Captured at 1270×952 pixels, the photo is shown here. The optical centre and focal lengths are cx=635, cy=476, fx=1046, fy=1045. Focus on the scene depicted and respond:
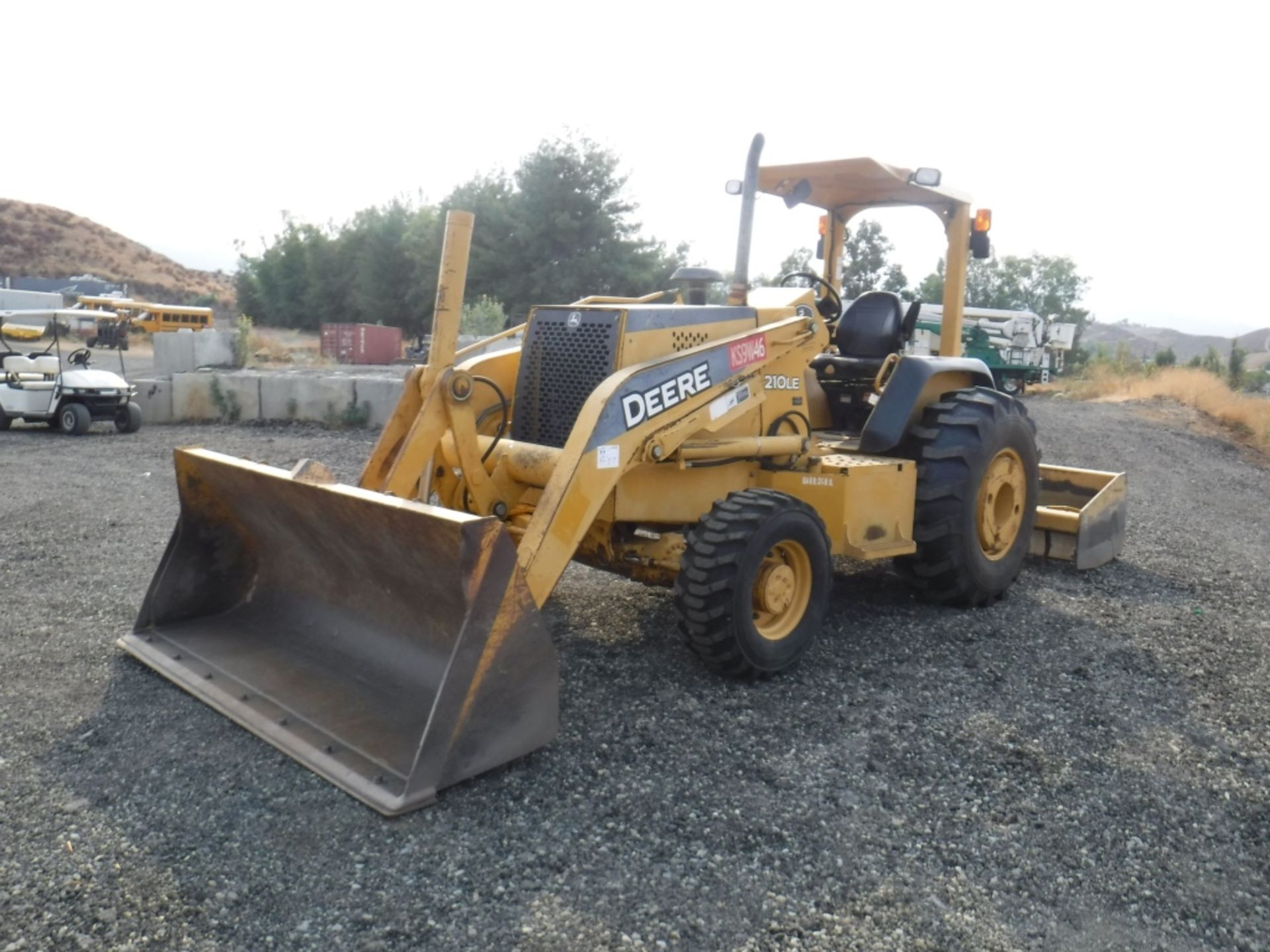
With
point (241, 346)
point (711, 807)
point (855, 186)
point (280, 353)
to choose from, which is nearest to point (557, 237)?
point (280, 353)

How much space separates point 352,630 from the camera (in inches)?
172

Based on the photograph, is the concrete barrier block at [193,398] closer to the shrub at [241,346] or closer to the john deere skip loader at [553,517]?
the shrub at [241,346]

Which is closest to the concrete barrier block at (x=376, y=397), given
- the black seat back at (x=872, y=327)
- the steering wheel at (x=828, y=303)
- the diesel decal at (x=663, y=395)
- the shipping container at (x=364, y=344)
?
the steering wheel at (x=828, y=303)

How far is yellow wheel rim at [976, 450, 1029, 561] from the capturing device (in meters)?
5.98

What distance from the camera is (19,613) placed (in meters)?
5.50

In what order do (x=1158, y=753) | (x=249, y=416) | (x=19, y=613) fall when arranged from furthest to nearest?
1. (x=249, y=416)
2. (x=19, y=613)
3. (x=1158, y=753)

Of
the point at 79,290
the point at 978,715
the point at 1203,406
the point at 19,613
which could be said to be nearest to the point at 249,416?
the point at 19,613

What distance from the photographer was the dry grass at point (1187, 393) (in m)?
18.5

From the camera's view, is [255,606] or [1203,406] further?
[1203,406]

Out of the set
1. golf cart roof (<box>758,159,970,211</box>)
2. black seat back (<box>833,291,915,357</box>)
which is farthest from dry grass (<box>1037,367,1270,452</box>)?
black seat back (<box>833,291,915,357</box>)

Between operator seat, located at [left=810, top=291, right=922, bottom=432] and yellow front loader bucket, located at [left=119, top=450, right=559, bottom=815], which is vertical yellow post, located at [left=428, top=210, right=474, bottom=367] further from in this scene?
operator seat, located at [left=810, top=291, right=922, bottom=432]

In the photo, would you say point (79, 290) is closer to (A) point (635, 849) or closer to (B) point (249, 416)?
(B) point (249, 416)

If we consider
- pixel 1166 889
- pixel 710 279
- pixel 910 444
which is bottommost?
pixel 1166 889

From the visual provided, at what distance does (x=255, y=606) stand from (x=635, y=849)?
246cm
